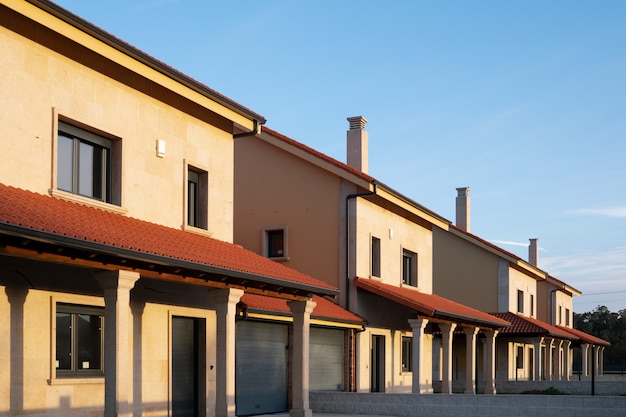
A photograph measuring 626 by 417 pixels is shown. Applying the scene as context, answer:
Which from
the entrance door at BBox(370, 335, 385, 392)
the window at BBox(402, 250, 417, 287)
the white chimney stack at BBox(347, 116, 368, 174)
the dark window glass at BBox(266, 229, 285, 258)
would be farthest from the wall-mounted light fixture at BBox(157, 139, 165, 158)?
the window at BBox(402, 250, 417, 287)

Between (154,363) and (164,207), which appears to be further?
(164,207)

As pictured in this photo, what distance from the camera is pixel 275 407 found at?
2281cm

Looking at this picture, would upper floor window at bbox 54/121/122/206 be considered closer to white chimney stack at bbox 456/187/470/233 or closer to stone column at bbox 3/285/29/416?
stone column at bbox 3/285/29/416

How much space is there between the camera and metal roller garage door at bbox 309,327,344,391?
80.9 feet

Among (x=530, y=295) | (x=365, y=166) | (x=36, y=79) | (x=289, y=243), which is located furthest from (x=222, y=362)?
(x=530, y=295)

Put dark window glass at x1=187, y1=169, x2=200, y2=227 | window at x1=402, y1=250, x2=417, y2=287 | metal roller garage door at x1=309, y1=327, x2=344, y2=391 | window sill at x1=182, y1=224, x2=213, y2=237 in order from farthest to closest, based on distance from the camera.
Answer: window at x1=402, y1=250, x2=417, y2=287, metal roller garage door at x1=309, y1=327, x2=344, y2=391, dark window glass at x1=187, y1=169, x2=200, y2=227, window sill at x1=182, y1=224, x2=213, y2=237

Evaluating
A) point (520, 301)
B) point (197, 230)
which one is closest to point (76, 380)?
point (197, 230)

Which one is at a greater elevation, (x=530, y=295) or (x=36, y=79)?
(x=36, y=79)

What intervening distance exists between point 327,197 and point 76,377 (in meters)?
14.1

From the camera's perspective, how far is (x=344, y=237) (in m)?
26.7

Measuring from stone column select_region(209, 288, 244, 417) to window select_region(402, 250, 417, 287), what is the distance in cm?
1631

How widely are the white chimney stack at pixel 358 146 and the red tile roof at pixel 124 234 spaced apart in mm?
12876

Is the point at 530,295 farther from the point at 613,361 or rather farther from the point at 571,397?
the point at 613,361

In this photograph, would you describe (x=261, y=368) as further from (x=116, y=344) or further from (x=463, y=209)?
(x=463, y=209)
